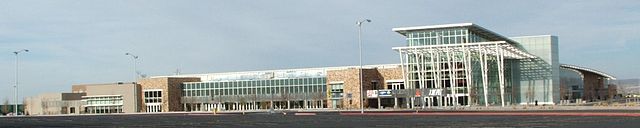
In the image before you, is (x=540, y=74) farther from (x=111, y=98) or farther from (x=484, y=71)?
(x=111, y=98)

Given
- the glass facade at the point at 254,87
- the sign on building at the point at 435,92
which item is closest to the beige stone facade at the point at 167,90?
the glass facade at the point at 254,87

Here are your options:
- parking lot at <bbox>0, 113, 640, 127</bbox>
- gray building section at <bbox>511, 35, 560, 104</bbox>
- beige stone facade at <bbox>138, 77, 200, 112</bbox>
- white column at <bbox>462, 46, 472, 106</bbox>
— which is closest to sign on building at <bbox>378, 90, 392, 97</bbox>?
white column at <bbox>462, 46, 472, 106</bbox>

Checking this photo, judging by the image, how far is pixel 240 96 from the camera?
116 metres

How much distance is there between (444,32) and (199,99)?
132ft

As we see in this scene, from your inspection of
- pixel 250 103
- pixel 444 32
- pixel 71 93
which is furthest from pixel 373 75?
pixel 71 93

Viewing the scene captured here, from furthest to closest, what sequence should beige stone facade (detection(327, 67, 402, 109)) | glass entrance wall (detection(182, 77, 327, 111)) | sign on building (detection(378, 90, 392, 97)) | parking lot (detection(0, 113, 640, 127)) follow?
glass entrance wall (detection(182, 77, 327, 111))
beige stone facade (detection(327, 67, 402, 109))
sign on building (detection(378, 90, 392, 97))
parking lot (detection(0, 113, 640, 127))

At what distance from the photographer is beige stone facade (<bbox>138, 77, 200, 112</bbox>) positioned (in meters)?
120

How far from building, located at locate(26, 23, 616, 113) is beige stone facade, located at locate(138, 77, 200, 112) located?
15cm

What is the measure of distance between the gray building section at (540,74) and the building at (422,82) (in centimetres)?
12

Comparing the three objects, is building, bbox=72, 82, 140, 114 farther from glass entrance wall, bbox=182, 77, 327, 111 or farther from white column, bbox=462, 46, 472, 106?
white column, bbox=462, 46, 472, 106

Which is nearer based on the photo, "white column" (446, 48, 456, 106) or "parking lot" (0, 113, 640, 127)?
"parking lot" (0, 113, 640, 127)

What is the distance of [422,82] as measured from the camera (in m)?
97.7

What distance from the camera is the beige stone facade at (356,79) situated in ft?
337

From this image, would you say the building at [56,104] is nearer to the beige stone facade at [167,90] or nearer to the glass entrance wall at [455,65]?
the beige stone facade at [167,90]
